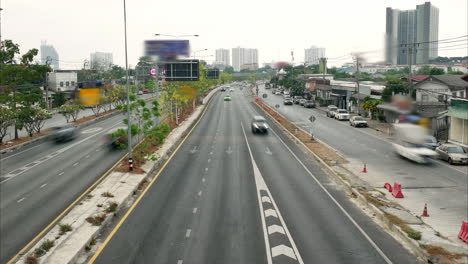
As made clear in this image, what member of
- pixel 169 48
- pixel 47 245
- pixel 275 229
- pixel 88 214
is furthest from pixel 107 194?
pixel 169 48

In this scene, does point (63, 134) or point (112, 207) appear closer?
point (112, 207)

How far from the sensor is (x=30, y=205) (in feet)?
100

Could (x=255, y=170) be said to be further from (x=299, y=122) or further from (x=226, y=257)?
(x=299, y=122)

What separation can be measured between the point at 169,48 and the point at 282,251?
225 ft

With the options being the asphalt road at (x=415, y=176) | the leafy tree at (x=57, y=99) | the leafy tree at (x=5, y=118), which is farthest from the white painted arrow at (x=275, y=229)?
the leafy tree at (x=57, y=99)

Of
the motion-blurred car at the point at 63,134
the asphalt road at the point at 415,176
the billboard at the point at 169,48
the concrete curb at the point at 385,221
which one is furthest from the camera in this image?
the billboard at the point at 169,48

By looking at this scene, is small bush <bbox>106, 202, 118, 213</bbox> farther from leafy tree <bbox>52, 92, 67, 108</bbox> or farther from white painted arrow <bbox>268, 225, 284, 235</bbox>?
leafy tree <bbox>52, 92, 67, 108</bbox>

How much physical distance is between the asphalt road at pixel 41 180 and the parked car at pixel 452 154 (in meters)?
33.0

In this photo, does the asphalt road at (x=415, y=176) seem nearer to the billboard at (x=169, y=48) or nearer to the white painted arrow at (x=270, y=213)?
the white painted arrow at (x=270, y=213)

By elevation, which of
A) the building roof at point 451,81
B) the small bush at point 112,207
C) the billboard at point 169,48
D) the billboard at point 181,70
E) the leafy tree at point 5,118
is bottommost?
the small bush at point 112,207

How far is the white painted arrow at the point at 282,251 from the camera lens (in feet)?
68.1

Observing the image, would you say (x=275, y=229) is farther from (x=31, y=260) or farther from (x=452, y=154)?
(x=452, y=154)

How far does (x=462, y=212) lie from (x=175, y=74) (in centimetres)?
5696

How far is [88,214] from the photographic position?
2714cm
